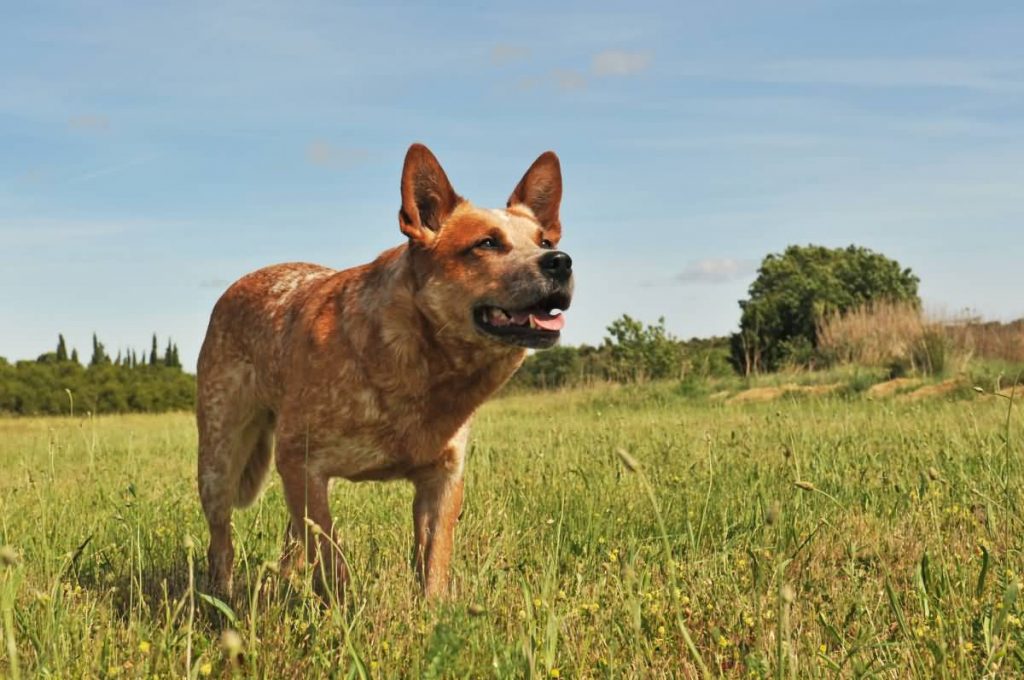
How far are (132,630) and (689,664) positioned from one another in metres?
2.11

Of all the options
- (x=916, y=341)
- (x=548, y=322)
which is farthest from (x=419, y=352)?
(x=916, y=341)

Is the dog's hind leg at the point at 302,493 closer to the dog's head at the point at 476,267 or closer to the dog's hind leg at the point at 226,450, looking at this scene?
the dog's head at the point at 476,267

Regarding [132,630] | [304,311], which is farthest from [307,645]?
[304,311]

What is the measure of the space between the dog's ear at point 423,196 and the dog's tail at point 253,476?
2.02 m

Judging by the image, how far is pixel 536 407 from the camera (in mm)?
19391

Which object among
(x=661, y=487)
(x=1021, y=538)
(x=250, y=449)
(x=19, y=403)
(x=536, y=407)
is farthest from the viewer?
(x=19, y=403)

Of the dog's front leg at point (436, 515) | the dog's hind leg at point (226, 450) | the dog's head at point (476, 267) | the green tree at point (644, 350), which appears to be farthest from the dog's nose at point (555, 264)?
the green tree at point (644, 350)

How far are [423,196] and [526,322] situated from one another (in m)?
0.84

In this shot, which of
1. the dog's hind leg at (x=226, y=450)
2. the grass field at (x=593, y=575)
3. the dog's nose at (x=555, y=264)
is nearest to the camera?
the grass field at (x=593, y=575)

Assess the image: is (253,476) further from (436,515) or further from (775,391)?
(775,391)

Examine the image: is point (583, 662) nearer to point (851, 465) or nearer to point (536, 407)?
point (851, 465)

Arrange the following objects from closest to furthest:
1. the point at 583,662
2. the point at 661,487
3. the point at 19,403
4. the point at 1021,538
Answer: the point at 583,662, the point at 1021,538, the point at 661,487, the point at 19,403

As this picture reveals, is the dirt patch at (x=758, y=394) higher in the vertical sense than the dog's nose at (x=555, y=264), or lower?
lower

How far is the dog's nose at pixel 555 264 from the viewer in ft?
13.6
